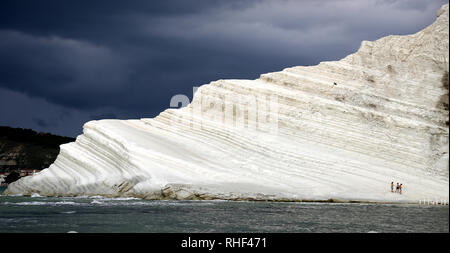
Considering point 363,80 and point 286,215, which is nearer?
point 286,215

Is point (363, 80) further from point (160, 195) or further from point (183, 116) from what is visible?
point (160, 195)

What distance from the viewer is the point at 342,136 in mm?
39438

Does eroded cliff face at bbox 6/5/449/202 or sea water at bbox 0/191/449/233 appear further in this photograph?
eroded cliff face at bbox 6/5/449/202

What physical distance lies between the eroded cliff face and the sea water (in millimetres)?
7346

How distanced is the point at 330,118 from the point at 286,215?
19288 millimetres

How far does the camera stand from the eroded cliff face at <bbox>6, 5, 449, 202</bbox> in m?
33.8

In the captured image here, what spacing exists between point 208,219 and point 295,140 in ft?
65.6

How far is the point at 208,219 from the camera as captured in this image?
20719 mm

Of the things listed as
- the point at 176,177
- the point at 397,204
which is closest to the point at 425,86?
the point at 397,204

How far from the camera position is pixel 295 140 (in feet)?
130

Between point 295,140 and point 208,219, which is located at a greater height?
point 295,140

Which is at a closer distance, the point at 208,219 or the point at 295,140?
the point at 208,219

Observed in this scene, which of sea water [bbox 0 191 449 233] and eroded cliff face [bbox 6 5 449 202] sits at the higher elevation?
eroded cliff face [bbox 6 5 449 202]

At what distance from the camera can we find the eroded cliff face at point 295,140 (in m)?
33.8
